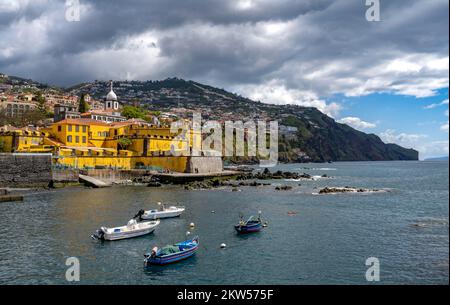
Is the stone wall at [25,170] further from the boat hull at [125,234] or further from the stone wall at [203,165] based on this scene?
the boat hull at [125,234]

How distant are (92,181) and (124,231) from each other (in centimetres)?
3266

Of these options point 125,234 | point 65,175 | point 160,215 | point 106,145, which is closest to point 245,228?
point 125,234

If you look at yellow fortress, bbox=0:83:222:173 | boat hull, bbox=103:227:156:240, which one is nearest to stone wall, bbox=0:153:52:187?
yellow fortress, bbox=0:83:222:173

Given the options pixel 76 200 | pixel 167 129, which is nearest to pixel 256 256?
pixel 76 200

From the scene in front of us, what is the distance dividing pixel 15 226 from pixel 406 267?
26617 mm

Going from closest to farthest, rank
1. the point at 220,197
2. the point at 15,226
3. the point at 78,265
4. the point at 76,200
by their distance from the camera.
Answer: the point at 78,265 < the point at 15,226 < the point at 76,200 < the point at 220,197

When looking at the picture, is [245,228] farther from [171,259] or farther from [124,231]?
[124,231]

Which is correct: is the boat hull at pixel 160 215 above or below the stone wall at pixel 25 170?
below

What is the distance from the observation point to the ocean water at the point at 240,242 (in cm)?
1903

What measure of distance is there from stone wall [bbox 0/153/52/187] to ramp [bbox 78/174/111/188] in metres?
4.51

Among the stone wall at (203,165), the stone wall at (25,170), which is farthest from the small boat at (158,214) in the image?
the stone wall at (203,165)

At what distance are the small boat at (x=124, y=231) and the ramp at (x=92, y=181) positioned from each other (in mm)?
29865
